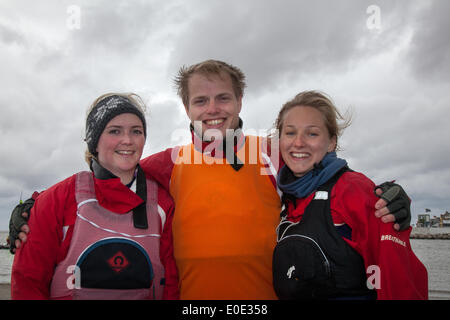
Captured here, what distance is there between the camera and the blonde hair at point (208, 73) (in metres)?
3.62

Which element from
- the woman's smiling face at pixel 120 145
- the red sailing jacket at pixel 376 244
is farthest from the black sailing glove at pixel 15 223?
the red sailing jacket at pixel 376 244

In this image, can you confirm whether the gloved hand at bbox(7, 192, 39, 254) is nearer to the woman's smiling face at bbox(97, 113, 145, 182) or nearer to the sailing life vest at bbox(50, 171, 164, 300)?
the sailing life vest at bbox(50, 171, 164, 300)

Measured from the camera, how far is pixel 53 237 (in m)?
2.66

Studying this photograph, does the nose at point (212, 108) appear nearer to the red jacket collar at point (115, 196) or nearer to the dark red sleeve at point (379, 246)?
the red jacket collar at point (115, 196)

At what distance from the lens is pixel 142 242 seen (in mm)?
2830

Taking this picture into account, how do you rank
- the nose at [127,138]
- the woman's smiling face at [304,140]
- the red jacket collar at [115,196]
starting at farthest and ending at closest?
the woman's smiling face at [304,140], the nose at [127,138], the red jacket collar at [115,196]

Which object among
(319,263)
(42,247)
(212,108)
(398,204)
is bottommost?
(319,263)

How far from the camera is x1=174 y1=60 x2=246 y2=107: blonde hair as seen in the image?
3619 millimetres


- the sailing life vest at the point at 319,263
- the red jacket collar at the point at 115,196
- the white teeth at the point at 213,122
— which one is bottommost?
the sailing life vest at the point at 319,263

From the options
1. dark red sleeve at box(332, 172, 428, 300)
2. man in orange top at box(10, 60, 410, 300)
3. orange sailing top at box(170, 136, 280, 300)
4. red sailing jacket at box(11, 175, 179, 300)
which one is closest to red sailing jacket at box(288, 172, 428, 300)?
dark red sleeve at box(332, 172, 428, 300)

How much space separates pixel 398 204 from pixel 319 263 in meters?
0.81

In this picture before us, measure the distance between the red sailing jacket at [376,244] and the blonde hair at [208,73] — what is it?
182 cm

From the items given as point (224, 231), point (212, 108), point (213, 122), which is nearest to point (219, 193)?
point (224, 231)

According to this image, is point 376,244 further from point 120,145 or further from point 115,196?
point 120,145
